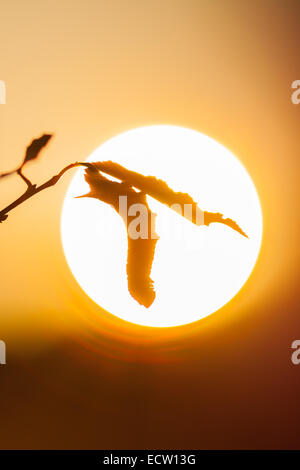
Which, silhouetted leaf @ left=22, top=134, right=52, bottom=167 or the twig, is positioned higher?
silhouetted leaf @ left=22, top=134, right=52, bottom=167

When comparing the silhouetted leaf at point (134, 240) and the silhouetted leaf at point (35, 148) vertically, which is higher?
the silhouetted leaf at point (35, 148)

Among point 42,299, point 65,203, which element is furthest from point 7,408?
point 65,203

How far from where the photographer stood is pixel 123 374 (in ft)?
3.31

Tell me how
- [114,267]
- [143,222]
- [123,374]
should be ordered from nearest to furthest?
1. [143,222]
2. [114,267]
3. [123,374]

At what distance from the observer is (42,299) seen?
3.27 ft

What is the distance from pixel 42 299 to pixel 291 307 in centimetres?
61

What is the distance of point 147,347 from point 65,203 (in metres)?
0.42

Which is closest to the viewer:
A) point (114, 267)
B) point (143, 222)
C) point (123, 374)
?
point (143, 222)

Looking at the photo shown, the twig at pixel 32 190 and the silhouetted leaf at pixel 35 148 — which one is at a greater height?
the silhouetted leaf at pixel 35 148

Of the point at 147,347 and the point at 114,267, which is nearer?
→ the point at 114,267
